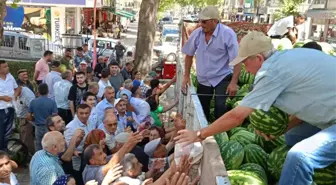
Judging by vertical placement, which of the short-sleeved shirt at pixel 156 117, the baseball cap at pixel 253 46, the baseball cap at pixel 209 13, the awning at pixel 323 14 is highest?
the awning at pixel 323 14

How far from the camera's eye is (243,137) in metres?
3.99

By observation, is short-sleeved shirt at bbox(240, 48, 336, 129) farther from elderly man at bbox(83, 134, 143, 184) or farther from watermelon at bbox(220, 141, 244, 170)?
elderly man at bbox(83, 134, 143, 184)

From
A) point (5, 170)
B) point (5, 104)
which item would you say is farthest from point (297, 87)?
point (5, 104)

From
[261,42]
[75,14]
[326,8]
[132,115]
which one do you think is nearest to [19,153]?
[132,115]

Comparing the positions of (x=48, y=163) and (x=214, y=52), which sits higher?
(x=214, y=52)

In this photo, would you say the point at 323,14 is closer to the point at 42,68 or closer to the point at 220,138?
the point at 42,68

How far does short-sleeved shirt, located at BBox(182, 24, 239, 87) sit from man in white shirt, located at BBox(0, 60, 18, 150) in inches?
143

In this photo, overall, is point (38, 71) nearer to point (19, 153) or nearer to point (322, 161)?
point (19, 153)

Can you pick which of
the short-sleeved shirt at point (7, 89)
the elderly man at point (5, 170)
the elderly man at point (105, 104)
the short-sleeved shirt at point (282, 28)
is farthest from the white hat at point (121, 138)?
the short-sleeved shirt at point (282, 28)

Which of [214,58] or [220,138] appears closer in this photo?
[220,138]

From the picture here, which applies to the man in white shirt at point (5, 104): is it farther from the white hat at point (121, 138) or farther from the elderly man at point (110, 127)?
the white hat at point (121, 138)

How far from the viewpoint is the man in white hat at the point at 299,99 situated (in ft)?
8.38

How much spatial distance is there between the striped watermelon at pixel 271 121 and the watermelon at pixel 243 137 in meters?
0.62

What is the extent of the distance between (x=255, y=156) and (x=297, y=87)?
1110 millimetres
